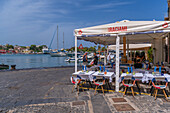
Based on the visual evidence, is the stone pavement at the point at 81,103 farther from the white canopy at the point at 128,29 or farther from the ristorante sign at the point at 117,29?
the ristorante sign at the point at 117,29

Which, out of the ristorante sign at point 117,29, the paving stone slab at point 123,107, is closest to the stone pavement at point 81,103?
the paving stone slab at point 123,107

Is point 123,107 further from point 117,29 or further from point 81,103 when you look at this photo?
point 117,29

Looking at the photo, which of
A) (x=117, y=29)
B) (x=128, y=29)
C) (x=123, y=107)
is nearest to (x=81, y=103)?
(x=123, y=107)

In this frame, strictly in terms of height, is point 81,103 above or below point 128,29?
below

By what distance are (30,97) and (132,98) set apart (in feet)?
13.1

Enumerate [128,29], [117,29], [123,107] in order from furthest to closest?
[117,29]
[128,29]
[123,107]

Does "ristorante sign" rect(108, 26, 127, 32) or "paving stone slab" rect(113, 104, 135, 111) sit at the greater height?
"ristorante sign" rect(108, 26, 127, 32)

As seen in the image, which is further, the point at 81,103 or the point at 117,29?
the point at 117,29

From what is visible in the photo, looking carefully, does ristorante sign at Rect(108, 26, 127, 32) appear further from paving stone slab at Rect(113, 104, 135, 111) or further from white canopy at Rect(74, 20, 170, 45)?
paving stone slab at Rect(113, 104, 135, 111)

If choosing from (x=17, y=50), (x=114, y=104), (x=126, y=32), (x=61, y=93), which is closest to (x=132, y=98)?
(x=114, y=104)

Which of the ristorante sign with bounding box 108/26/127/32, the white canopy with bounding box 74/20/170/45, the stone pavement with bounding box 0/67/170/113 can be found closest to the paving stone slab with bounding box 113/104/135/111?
the stone pavement with bounding box 0/67/170/113

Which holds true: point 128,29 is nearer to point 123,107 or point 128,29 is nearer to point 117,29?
point 117,29

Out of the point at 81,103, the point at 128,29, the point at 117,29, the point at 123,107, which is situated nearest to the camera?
the point at 123,107

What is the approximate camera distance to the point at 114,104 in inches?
188
